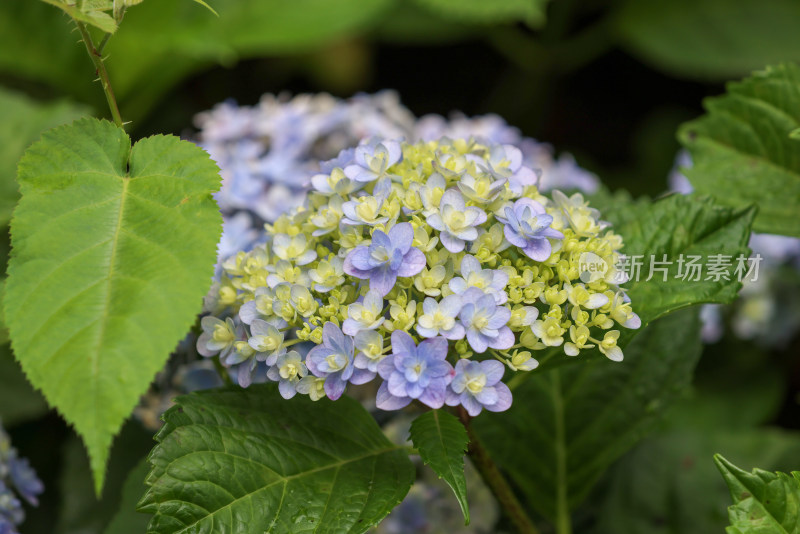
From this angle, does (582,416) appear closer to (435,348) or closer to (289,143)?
(435,348)

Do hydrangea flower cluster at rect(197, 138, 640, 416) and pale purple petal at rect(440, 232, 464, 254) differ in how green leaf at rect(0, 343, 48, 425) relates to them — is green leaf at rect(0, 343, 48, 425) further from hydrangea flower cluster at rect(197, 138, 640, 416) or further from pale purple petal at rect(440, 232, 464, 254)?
pale purple petal at rect(440, 232, 464, 254)

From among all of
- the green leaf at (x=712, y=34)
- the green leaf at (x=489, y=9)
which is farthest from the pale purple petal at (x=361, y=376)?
the green leaf at (x=712, y=34)

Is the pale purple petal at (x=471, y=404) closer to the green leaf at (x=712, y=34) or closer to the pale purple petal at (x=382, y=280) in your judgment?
the pale purple petal at (x=382, y=280)

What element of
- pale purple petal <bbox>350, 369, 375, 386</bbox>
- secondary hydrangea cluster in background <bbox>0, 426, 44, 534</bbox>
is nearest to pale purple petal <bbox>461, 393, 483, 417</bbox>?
pale purple petal <bbox>350, 369, 375, 386</bbox>

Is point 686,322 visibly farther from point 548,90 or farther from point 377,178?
point 548,90

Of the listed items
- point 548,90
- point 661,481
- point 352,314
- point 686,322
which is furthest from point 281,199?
point 548,90
